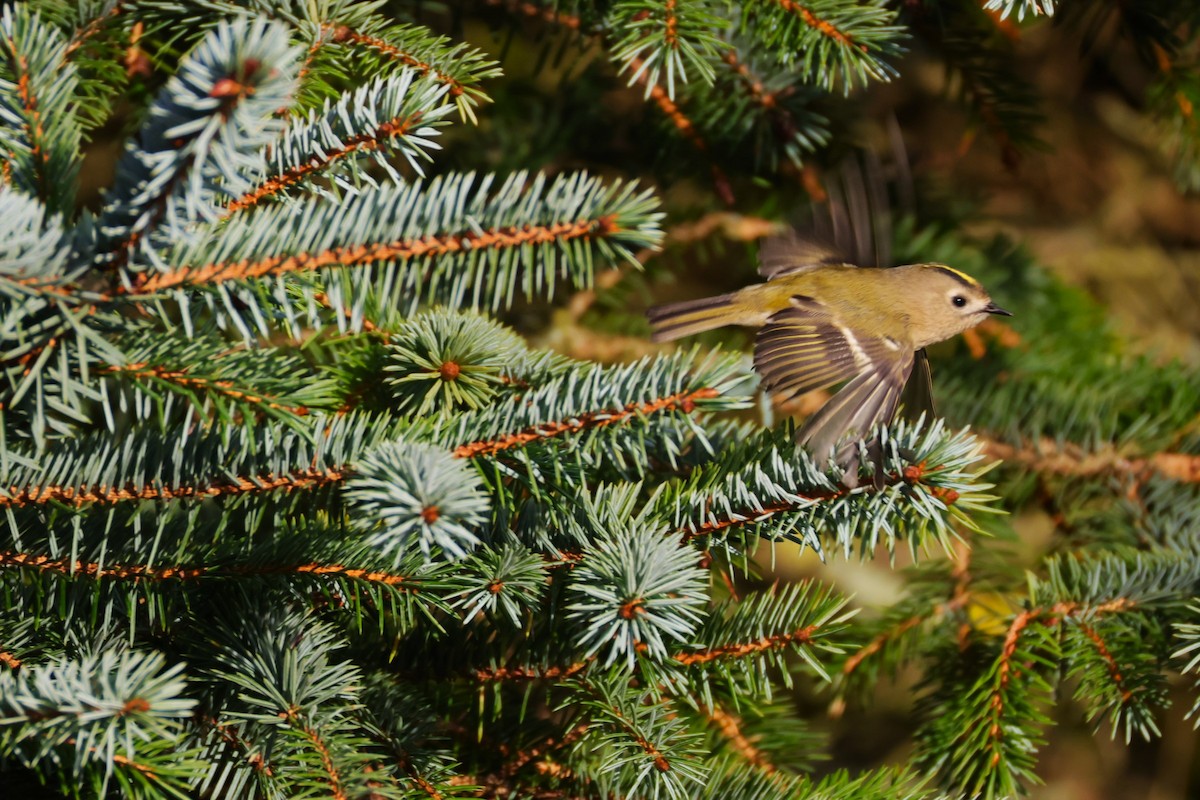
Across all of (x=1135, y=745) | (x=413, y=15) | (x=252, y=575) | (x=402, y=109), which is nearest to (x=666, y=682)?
(x=252, y=575)

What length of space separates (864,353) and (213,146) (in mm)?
717

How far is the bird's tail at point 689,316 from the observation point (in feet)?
3.52

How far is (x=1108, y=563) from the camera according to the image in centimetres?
91

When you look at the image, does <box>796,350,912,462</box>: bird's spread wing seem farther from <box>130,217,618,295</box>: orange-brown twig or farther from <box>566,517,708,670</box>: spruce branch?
<box>130,217,618,295</box>: orange-brown twig

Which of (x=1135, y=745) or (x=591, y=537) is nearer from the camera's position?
(x=591, y=537)

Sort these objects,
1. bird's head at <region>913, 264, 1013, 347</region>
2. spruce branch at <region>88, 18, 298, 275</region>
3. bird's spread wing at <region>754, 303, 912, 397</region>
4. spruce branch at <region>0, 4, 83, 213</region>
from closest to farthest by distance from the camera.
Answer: spruce branch at <region>88, 18, 298, 275</region> < spruce branch at <region>0, 4, 83, 213</region> < bird's spread wing at <region>754, 303, 912, 397</region> < bird's head at <region>913, 264, 1013, 347</region>

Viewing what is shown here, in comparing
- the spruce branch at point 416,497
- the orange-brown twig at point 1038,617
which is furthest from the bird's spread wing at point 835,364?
the spruce branch at point 416,497

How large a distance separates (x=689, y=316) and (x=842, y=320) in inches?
6.8

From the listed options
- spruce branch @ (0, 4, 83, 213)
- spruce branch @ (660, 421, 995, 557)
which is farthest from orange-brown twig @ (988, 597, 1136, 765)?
spruce branch @ (0, 4, 83, 213)

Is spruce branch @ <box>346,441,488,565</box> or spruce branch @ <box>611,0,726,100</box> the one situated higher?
spruce branch @ <box>611,0,726,100</box>

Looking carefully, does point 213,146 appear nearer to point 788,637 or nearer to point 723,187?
point 788,637

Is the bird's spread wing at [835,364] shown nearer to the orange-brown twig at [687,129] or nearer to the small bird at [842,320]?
the small bird at [842,320]

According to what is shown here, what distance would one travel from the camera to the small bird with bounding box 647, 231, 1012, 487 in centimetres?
91

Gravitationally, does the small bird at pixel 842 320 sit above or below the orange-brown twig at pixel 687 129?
below
